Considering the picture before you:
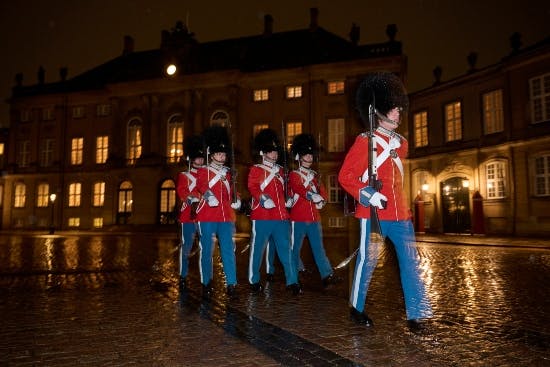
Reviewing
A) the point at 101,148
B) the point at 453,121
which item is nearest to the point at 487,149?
the point at 453,121

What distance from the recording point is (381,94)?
5.29m

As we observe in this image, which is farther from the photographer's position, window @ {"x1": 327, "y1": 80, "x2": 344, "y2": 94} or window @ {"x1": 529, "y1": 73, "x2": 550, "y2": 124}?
window @ {"x1": 327, "y1": 80, "x2": 344, "y2": 94}

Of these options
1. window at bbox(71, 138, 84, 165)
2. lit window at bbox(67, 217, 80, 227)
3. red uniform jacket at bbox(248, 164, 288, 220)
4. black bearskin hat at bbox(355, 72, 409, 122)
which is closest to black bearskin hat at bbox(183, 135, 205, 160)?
red uniform jacket at bbox(248, 164, 288, 220)

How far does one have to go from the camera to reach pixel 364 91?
548 cm

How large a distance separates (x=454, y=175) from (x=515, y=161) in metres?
3.87

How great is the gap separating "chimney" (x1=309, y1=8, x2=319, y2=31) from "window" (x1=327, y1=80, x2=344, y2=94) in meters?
→ 6.54

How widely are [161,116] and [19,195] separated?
1447 centimetres

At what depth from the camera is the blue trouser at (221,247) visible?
6762 mm

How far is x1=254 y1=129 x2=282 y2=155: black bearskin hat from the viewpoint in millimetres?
7500

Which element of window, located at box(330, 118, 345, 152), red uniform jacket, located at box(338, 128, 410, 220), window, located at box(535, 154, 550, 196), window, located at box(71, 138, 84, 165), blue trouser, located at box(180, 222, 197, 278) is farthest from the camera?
window, located at box(71, 138, 84, 165)

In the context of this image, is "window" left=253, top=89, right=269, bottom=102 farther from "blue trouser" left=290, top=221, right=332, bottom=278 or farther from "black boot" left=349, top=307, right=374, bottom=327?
"black boot" left=349, top=307, right=374, bottom=327

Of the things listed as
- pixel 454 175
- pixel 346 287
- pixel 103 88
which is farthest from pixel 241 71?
pixel 346 287

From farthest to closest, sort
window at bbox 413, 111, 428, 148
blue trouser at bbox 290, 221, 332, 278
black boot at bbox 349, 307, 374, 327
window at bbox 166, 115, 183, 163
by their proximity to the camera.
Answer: window at bbox 166, 115, 183, 163
window at bbox 413, 111, 428, 148
blue trouser at bbox 290, 221, 332, 278
black boot at bbox 349, 307, 374, 327

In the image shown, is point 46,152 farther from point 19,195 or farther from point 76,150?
point 19,195
